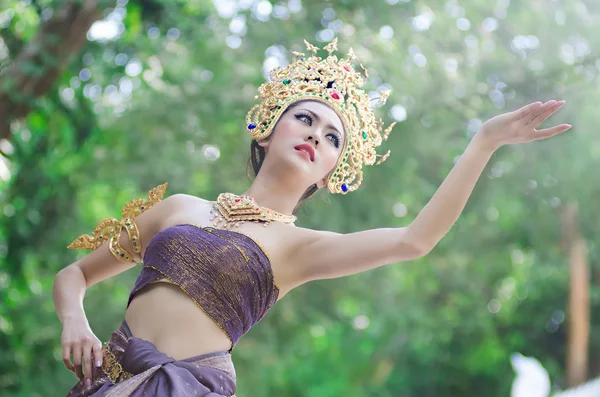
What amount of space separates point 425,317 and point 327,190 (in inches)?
281

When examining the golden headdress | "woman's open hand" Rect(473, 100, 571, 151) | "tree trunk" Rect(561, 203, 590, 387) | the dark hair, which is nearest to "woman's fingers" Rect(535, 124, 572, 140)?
"woman's open hand" Rect(473, 100, 571, 151)

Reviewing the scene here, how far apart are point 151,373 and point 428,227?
787 millimetres

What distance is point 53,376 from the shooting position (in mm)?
6344

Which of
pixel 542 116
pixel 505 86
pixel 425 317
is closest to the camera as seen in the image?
pixel 542 116

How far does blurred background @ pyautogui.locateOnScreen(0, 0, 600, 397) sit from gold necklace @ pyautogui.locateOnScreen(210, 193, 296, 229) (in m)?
2.66

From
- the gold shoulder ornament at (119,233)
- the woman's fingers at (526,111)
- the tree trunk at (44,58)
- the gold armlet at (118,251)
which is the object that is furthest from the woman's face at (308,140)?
the tree trunk at (44,58)

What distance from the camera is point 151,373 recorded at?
6.76 feet

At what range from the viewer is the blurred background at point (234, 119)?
523 cm

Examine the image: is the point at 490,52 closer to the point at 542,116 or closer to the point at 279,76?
the point at 279,76

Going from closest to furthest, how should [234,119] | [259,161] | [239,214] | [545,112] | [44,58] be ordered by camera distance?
[545,112], [239,214], [259,161], [44,58], [234,119]

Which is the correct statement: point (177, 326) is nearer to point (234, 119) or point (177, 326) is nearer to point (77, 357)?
point (77, 357)

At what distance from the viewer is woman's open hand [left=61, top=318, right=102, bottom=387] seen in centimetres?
224

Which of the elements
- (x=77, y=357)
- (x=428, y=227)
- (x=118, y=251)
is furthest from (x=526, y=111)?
(x=77, y=357)

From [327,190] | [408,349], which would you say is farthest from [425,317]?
[327,190]
